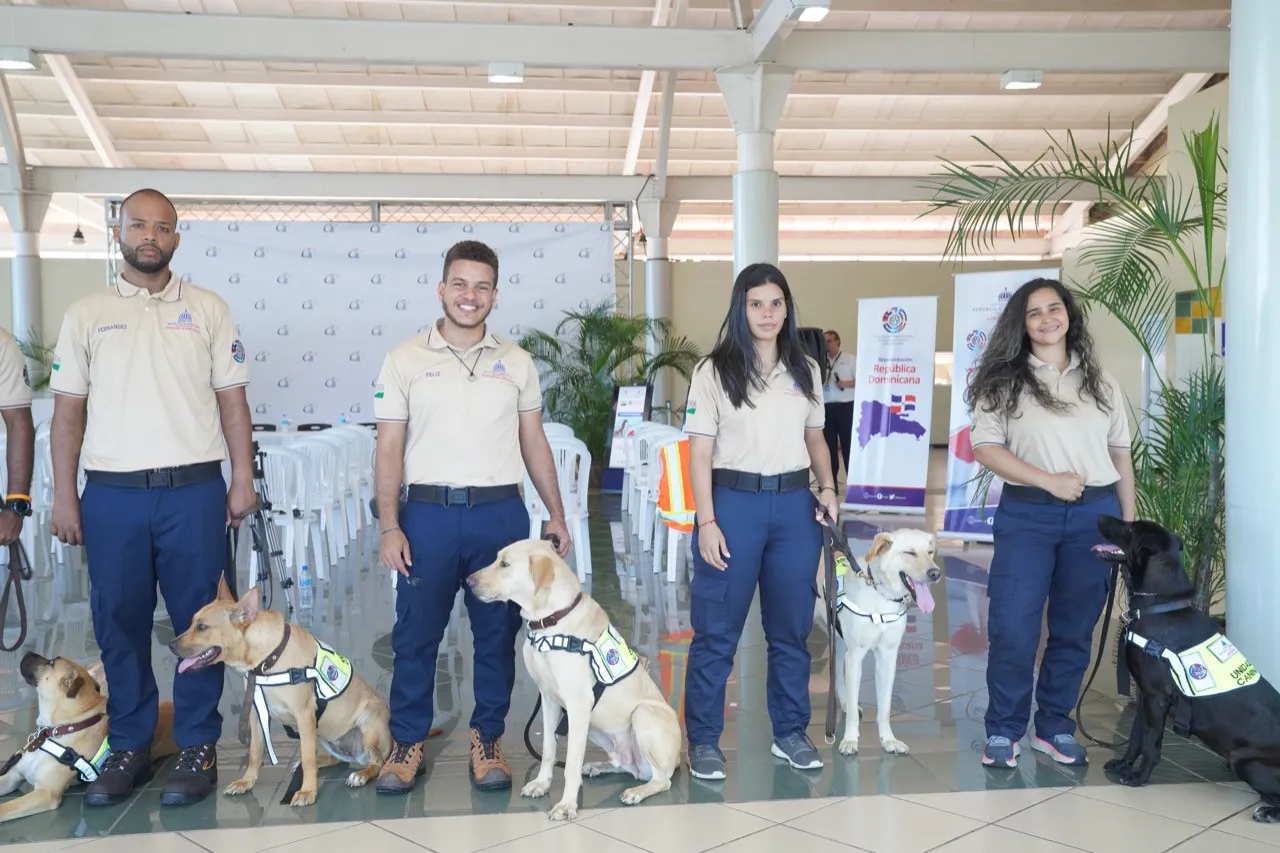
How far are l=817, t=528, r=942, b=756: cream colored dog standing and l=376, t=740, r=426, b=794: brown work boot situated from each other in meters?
1.29

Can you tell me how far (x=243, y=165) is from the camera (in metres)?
12.3

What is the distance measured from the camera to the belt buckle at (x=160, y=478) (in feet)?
9.83

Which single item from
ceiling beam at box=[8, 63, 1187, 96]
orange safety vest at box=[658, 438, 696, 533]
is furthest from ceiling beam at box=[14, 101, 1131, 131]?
orange safety vest at box=[658, 438, 696, 533]

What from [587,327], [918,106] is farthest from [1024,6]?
[587,327]

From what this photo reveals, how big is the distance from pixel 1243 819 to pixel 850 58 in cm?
666

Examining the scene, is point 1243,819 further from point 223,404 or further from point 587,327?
point 587,327

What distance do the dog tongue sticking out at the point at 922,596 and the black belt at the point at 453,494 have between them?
4.12 feet

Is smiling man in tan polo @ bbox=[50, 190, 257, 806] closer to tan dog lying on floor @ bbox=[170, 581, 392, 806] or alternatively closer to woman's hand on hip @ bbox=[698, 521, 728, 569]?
tan dog lying on floor @ bbox=[170, 581, 392, 806]

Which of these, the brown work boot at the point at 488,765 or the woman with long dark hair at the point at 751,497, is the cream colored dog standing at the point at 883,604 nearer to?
the woman with long dark hair at the point at 751,497

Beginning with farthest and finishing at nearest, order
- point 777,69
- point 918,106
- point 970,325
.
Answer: point 918,106
point 777,69
point 970,325

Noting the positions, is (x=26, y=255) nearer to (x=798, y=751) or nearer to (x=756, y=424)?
(x=756, y=424)

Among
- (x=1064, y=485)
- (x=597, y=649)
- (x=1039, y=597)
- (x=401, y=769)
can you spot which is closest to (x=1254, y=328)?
(x=1064, y=485)

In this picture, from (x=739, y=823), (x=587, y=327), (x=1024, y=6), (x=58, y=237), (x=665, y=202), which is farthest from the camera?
(x=58, y=237)

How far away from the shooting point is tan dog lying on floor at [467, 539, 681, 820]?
2.86 meters
